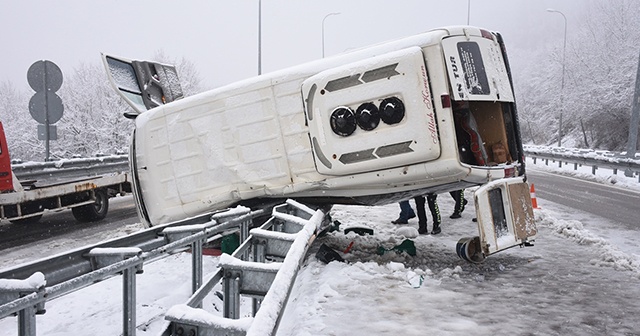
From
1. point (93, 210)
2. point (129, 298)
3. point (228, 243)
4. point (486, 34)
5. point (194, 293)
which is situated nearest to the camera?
point (194, 293)

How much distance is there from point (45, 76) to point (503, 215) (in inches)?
379

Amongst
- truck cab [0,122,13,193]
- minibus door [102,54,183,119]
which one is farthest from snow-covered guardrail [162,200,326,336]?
truck cab [0,122,13,193]

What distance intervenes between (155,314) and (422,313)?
2.52 metres

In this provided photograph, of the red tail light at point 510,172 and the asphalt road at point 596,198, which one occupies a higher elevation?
the red tail light at point 510,172

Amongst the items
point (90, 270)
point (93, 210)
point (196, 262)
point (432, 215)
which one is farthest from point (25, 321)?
A: point (93, 210)

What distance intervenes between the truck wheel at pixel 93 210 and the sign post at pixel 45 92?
1723 mm

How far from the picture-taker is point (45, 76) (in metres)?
10.0

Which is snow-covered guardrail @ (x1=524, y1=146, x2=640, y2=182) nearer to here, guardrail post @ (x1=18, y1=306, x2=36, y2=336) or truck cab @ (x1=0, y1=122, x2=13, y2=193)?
truck cab @ (x1=0, y1=122, x2=13, y2=193)

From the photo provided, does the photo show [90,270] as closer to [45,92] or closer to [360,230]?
[360,230]

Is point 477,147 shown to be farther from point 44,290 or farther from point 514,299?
point 44,290

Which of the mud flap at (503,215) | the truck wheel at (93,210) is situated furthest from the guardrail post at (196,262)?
the truck wheel at (93,210)

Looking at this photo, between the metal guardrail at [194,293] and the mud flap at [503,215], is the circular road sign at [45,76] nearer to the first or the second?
the metal guardrail at [194,293]

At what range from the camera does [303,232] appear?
340 cm

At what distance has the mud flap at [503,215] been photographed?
489 centimetres
